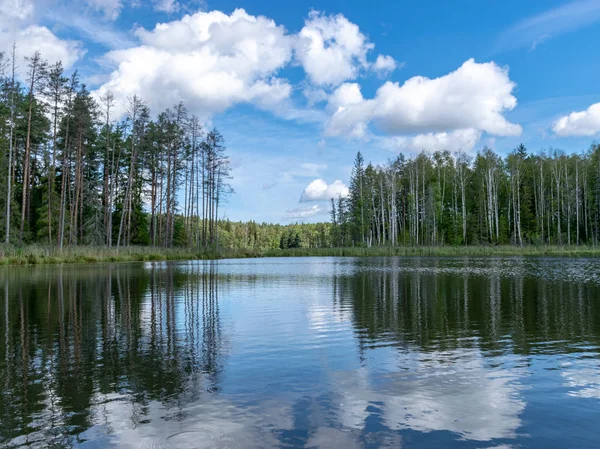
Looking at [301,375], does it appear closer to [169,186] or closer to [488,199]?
[169,186]

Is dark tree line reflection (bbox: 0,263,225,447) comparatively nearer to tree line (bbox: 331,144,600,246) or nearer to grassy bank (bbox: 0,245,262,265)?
grassy bank (bbox: 0,245,262,265)

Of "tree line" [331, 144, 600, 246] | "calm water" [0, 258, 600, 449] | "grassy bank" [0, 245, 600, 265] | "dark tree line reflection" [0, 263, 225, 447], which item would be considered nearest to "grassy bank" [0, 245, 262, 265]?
"grassy bank" [0, 245, 600, 265]

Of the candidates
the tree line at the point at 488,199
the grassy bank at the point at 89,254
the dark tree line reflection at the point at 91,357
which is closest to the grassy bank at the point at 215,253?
the grassy bank at the point at 89,254

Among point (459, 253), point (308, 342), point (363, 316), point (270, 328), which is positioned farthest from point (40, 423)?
point (459, 253)

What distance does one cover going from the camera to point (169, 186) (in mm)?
51250

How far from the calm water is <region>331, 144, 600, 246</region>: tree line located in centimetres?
5602

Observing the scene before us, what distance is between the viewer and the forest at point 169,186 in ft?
141

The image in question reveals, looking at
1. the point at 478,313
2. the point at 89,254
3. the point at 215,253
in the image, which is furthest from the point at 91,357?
the point at 215,253

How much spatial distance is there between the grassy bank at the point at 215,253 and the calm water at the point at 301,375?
21481 millimetres

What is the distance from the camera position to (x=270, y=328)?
10.3 m

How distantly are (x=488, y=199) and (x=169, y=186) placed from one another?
49.9 metres

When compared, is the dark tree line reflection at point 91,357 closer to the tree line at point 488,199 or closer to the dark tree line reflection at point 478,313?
the dark tree line reflection at point 478,313

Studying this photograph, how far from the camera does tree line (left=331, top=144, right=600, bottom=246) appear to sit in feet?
214

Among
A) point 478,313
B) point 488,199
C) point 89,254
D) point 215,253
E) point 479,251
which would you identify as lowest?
point 478,313
